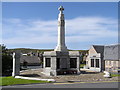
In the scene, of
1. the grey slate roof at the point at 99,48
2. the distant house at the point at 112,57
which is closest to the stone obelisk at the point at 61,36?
the distant house at the point at 112,57

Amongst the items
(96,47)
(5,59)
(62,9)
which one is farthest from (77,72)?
(96,47)

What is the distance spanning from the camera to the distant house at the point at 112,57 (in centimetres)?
4583

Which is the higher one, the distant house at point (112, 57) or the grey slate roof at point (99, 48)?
the grey slate roof at point (99, 48)

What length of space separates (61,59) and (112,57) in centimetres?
2343

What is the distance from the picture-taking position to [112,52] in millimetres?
49125

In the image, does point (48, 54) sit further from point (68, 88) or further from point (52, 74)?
point (68, 88)

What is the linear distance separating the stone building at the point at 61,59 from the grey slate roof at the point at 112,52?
19244 mm

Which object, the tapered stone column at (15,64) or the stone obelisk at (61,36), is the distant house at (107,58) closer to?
the stone obelisk at (61,36)

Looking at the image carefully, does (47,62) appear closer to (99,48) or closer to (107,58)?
(107,58)

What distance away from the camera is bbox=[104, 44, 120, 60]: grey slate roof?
46597 mm

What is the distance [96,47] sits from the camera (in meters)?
53.3

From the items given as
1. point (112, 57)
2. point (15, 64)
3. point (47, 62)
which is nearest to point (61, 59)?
point (47, 62)

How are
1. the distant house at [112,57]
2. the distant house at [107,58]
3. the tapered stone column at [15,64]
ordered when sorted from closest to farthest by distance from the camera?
the tapered stone column at [15,64], the distant house at [107,58], the distant house at [112,57]

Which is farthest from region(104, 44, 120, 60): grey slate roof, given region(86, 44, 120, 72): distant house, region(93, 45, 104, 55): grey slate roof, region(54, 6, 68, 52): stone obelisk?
Answer: region(54, 6, 68, 52): stone obelisk
